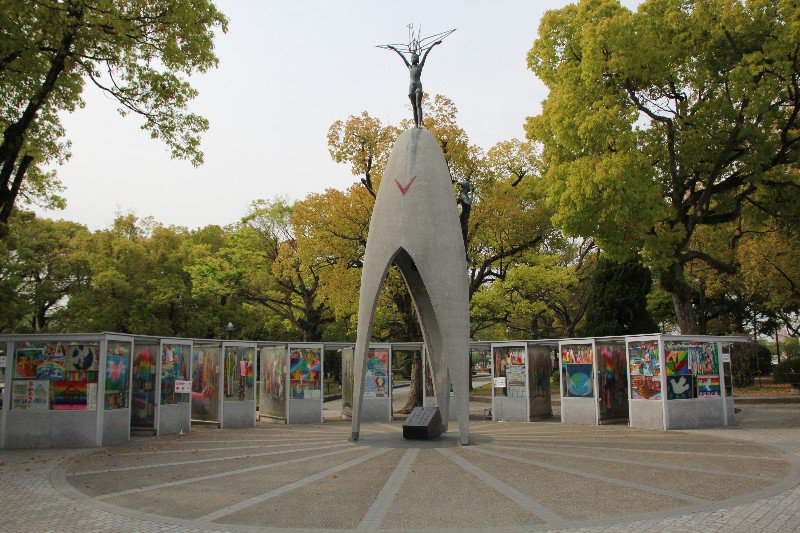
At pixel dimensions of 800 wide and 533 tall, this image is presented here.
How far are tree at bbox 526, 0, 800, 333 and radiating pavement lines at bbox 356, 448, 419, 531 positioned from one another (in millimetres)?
11027

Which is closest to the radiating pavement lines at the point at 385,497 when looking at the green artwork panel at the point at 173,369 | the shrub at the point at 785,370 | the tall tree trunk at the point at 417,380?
the green artwork panel at the point at 173,369

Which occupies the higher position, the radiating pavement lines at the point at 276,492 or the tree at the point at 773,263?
the tree at the point at 773,263

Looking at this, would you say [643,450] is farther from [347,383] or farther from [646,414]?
[347,383]

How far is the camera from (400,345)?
20.5 m

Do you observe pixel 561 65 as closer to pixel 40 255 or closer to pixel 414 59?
pixel 414 59

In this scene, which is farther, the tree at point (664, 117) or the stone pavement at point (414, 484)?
the tree at point (664, 117)

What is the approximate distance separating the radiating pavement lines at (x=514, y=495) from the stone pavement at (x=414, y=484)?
0.03 m

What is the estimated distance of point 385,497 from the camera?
834 cm

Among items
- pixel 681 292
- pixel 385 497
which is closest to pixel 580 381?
pixel 681 292

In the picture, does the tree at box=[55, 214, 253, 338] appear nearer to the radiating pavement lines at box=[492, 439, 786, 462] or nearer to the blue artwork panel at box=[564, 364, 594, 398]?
→ the blue artwork panel at box=[564, 364, 594, 398]

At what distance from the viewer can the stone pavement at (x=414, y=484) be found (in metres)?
7.09

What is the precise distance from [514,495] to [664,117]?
51.1 feet

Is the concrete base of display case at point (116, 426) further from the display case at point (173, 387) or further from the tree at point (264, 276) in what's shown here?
the tree at point (264, 276)

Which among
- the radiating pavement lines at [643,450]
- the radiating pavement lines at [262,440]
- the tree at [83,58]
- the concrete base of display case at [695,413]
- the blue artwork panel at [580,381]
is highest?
the tree at [83,58]
